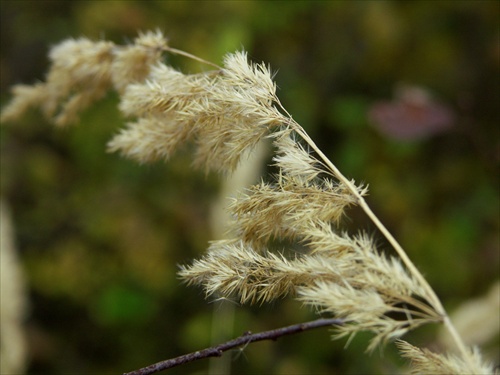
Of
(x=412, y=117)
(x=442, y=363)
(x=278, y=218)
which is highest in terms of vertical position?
(x=412, y=117)

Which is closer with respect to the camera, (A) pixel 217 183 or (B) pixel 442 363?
(B) pixel 442 363

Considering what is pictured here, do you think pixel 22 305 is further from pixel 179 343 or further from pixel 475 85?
pixel 475 85

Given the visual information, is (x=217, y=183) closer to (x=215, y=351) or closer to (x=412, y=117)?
(x=412, y=117)

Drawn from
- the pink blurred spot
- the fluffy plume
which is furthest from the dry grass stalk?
the pink blurred spot

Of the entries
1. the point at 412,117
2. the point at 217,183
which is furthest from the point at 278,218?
the point at 217,183

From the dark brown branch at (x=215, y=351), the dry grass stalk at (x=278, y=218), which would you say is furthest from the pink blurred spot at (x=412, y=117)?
the dark brown branch at (x=215, y=351)

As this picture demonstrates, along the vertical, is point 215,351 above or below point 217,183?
below

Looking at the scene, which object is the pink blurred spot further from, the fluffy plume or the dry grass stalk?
the fluffy plume
